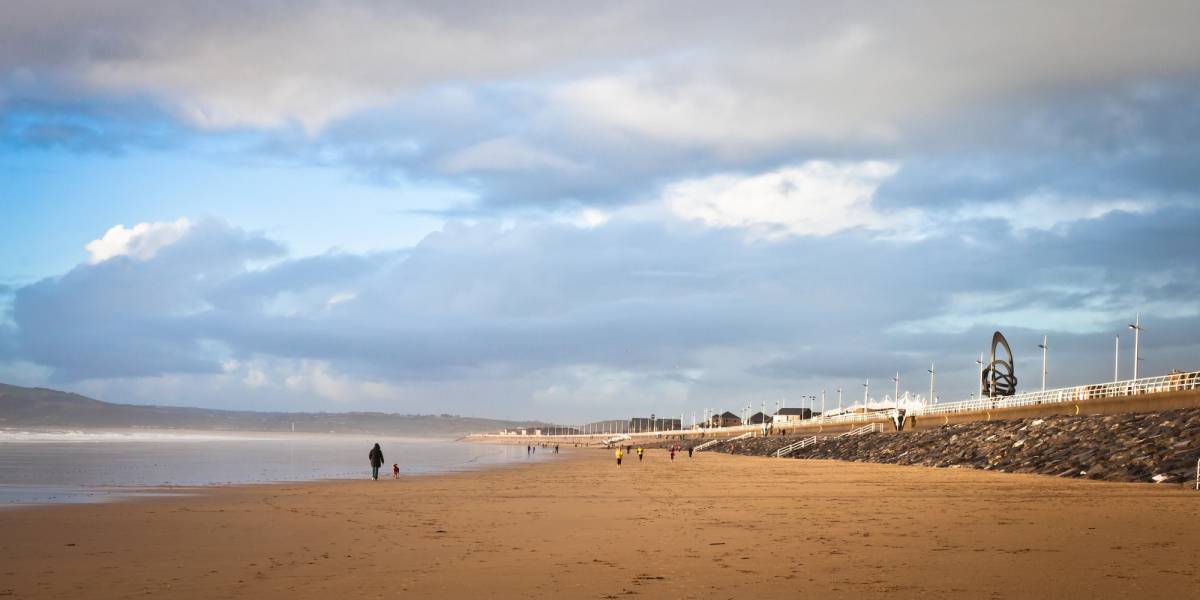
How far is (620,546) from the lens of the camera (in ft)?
59.9

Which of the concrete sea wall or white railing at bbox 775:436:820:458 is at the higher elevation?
the concrete sea wall

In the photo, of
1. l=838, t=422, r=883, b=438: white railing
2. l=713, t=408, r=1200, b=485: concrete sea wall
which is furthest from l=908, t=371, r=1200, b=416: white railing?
l=838, t=422, r=883, b=438: white railing

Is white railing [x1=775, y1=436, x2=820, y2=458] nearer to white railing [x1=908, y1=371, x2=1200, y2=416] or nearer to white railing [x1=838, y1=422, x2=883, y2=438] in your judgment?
white railing [x1=838, y1=422, x2=883, y2=438]

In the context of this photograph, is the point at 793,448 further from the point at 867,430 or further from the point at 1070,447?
the point at 1070,447

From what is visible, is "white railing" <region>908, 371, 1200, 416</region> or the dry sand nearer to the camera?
the dry sand

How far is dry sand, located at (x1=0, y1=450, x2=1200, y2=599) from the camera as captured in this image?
44.7 feet

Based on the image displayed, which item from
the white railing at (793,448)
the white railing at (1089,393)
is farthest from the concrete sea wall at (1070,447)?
the white railing at (793,448)

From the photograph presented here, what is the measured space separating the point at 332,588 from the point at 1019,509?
59.2ft

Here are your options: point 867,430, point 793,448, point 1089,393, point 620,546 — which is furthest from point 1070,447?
point 793,448

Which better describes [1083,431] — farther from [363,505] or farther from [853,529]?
[363,505]

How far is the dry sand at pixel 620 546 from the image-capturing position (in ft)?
44.7

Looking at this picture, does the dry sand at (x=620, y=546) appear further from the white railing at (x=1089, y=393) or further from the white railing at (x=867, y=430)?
the white railing at (x=867, y=430)

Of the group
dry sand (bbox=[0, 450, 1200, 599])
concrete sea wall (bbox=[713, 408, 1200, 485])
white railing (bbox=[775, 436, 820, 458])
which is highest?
concrete sea wall (bbox=[713, 408, 1200, 485])

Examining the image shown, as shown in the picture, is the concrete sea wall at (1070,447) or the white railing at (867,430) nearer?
the concrete sea wall at (1070,447)
